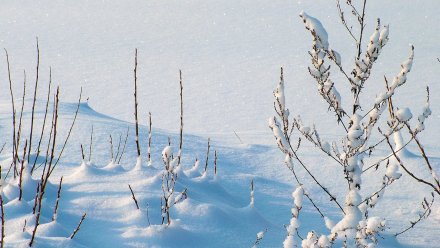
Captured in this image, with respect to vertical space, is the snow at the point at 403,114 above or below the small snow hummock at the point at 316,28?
below

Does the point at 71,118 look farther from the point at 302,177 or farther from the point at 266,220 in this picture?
the point at 266,220

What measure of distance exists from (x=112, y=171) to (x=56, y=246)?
129cm

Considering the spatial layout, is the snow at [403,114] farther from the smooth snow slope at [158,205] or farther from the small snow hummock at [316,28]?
the smooth snow slope at [158,205]

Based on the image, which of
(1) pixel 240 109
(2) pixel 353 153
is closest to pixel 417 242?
(2) pixel 353 153

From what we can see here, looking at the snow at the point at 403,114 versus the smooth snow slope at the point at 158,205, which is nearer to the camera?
the snow at the point at 403,114

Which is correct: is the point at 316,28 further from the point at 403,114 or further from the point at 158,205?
the point at 158,205

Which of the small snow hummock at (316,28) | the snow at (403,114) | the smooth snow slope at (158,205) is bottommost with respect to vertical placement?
the smooth snow slope at (158,205)

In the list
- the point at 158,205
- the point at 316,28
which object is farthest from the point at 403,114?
the point at 158,205

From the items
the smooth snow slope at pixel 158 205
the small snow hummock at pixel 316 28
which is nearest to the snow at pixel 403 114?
the small snow hummock at pixel 316 28

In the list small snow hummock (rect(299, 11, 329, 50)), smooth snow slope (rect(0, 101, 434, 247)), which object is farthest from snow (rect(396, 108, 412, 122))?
smooth snow slope (rect(0, 101, 434, 247))

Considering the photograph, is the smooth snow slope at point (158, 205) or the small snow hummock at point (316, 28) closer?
A: the small snow hummock at point (316, 28)

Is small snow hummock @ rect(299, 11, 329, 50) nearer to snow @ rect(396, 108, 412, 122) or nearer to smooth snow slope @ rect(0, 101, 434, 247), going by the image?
snow @ rect(396, 108, 412, 122)

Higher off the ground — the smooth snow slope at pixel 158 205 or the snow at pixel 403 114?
the snow at pixel 403 114

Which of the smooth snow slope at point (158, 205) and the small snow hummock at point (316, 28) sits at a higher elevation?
the small snow hummock at point (316, 28)
